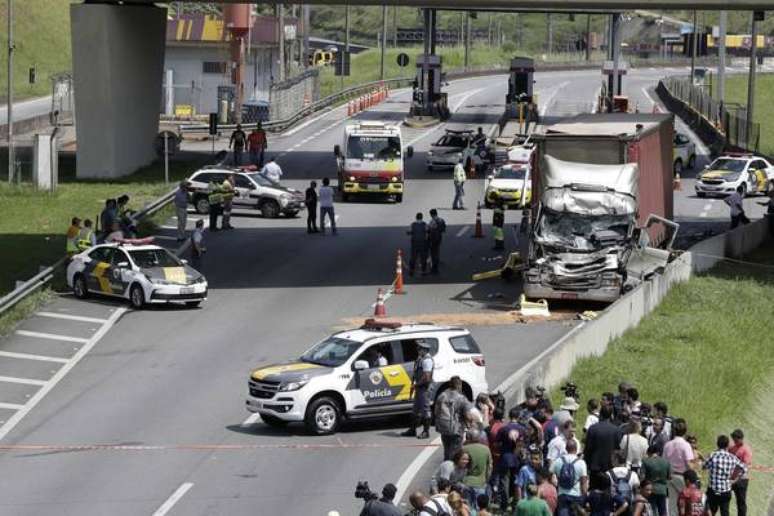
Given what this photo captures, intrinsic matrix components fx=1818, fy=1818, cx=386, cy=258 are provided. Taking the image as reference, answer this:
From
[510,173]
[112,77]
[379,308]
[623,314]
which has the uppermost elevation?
[112,77]

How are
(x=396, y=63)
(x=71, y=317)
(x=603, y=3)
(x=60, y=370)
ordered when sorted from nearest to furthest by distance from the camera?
(x=60, y=370)
(x=71, y=317)
(x=603, y=3)
(x=396, y=63)

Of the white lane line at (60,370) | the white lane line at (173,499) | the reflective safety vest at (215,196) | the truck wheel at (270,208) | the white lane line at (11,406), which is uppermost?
the reflective safety vest at (215,196)

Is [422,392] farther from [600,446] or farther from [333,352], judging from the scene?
[600,446]

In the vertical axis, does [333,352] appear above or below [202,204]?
above

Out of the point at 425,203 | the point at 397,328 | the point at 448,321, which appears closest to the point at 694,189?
the point at 425,203

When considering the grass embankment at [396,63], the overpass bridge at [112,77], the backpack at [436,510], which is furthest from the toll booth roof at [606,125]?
the grass embankment at [396,63]

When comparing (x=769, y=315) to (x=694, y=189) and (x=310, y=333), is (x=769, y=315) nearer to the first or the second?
(x=310, y=333)

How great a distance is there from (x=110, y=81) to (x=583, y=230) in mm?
25097

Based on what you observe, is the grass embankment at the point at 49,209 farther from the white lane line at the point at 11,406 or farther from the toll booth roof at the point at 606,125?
the toll booth roof at the point at 606,125

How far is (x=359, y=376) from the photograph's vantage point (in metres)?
26.4

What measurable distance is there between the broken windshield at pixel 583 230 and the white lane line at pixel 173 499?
15895 mm

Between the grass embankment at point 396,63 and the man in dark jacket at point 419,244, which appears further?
the grass embankment at point 396,63

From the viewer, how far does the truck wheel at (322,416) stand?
26109mm

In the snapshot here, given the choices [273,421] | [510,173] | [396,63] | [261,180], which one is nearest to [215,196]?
[261,180]
